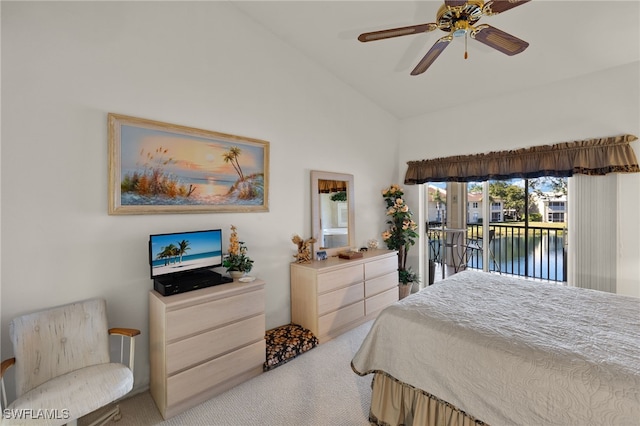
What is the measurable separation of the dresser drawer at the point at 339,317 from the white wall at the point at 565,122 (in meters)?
2.57

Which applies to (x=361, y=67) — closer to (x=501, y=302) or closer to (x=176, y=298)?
(x=501, y=302)

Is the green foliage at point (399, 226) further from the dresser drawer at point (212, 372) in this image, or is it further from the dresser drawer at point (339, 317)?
the dresser drawer at point (212, 372)

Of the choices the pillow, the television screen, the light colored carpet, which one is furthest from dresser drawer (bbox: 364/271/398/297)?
the television screen

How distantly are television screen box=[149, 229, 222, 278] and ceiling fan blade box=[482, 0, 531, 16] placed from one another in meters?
2.46

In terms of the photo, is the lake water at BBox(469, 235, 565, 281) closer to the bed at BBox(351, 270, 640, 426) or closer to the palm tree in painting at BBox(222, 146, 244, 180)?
the bed at BBox(351, 270, 640, 426)

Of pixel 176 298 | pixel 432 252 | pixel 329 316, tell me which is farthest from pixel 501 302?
pixel 432 252

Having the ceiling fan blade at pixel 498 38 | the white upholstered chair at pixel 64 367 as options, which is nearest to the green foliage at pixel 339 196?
the ceiling fan blade at pixel 498 38

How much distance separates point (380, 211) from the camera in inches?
173

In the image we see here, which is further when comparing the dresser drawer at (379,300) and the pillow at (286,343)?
the dresser drawer at (379,300)

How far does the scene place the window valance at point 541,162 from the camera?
2746 mm

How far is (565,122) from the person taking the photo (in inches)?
123

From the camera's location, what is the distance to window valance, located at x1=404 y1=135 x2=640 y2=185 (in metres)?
2.75

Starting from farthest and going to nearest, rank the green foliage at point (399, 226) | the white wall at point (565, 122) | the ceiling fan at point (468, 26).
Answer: the green foliage at point (399, 226) < the white wall at point (565, 122) < the ceiling fan at point (468, 26)

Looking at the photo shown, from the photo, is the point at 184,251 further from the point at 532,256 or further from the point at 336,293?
the point at 532,256
